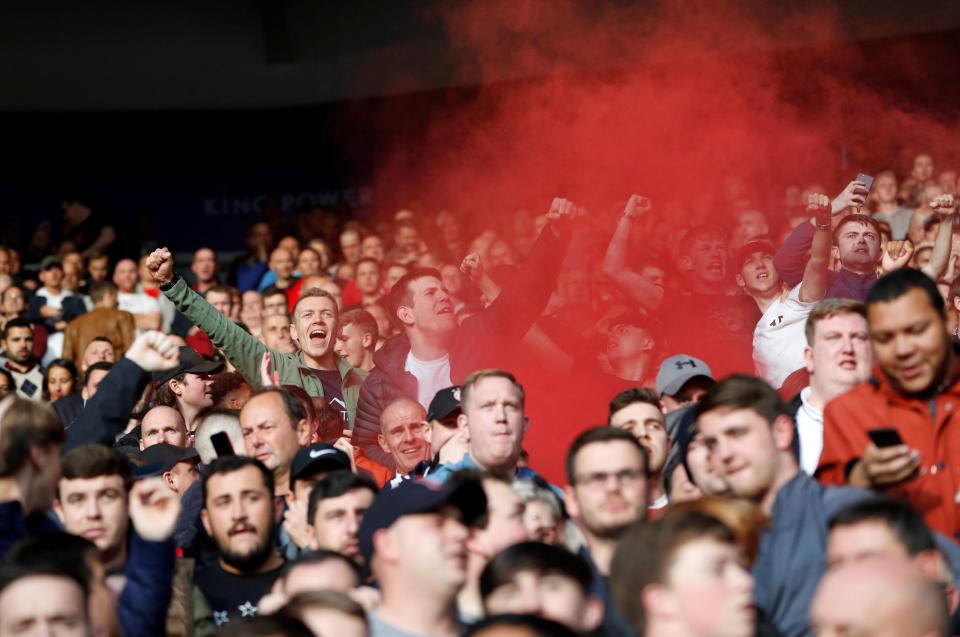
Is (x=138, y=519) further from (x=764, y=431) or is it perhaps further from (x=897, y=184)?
(x=897, y=184)

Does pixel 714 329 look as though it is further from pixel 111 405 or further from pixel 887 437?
pixel 111 405

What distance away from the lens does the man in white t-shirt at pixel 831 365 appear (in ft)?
17.4

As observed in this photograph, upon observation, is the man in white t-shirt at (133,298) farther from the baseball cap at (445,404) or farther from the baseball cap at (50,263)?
the baseball cap at (445,404)

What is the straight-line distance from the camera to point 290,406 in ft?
20.1

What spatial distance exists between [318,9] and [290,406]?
925cm

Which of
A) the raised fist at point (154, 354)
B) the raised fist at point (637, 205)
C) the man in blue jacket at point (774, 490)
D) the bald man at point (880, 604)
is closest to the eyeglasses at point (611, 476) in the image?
the man in blue jacket at point (774, 490)

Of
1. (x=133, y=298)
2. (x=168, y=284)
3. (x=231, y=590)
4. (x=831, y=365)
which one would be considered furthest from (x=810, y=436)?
(x=133, y=298)

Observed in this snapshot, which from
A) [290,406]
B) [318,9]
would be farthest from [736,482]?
[318,9]

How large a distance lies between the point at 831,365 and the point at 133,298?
763cm

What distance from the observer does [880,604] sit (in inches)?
141

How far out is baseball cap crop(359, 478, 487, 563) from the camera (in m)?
4.40

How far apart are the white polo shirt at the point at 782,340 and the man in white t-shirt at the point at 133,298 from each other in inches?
226

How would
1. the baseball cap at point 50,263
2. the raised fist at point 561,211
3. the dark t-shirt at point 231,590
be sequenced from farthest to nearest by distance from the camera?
the baseball cap at point 50,263
the raised fist at point 561,211
the dark t-shirt at point 231,590

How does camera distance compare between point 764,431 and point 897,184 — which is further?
point 897,184
